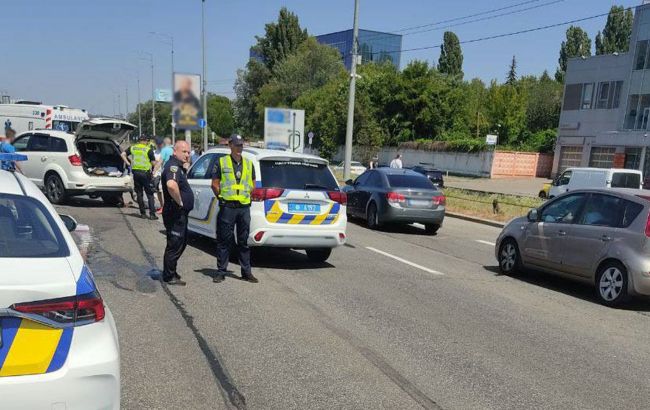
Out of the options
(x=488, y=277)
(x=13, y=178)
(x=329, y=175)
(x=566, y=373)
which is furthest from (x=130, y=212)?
(x=566, y=373)

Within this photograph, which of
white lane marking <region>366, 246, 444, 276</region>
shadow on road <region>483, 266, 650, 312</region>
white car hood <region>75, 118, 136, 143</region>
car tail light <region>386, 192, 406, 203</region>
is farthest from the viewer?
car tail light <region>386, 192, 406, 203</region>

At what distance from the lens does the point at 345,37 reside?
385ft

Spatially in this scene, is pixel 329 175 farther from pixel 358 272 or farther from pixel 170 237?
pixel 170 237

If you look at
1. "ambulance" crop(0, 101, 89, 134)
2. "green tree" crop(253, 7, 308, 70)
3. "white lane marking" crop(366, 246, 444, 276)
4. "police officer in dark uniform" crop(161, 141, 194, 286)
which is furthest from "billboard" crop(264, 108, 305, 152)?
"green tree" crop(253, 7, 308, 70)

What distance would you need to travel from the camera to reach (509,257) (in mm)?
9328

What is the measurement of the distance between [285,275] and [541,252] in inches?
152

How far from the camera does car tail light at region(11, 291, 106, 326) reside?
8.84 feet

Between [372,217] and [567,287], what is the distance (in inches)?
249

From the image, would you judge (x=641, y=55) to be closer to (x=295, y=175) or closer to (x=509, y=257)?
(x=509, y=257)

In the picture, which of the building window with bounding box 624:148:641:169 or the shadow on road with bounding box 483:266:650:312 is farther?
the building window with bounding box 624:148:641:169

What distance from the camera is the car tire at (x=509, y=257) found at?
9.16 meters

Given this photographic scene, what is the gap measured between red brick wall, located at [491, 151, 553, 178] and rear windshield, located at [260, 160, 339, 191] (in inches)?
1592

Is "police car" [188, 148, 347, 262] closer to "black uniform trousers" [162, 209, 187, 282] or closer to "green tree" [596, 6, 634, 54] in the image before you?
"black uniform trousers" [162, 209, 187, 282]

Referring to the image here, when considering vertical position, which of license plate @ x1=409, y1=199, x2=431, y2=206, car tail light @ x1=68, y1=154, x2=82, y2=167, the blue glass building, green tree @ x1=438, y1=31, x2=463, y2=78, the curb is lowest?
the curb
